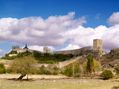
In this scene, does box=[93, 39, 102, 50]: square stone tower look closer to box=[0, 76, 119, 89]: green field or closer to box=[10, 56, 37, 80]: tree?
box=[10, 56, 37, 80]: tree

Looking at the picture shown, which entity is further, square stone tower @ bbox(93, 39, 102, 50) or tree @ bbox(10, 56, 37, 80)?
square stone tower @ bbox(93, 39, 102, 50)

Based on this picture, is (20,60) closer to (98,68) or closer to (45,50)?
(98,68)

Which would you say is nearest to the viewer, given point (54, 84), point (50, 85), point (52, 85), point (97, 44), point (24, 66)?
point (50, 85)

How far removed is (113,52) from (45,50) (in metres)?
86.7

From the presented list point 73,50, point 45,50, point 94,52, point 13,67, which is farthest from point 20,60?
point 45,50

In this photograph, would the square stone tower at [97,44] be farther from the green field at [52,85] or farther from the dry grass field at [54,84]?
the green field at [52,85]

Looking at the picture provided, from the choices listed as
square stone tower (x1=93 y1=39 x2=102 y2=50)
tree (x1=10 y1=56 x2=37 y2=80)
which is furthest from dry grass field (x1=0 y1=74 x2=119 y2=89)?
square stone tower (x1=93 y1=39 x2=102 y2=50)

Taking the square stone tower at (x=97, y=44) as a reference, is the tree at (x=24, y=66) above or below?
below

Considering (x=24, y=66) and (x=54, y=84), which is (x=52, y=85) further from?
(x=24, y=66)

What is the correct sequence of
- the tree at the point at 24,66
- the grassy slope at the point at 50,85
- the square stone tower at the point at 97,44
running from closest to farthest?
1. the grassy slope at the point at 50,85
2. the tree at the point at 24,66
3. the square stone tower at the point at 97,44

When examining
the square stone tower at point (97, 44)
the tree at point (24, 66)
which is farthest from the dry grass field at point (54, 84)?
the square stone tower at point (97, 44)

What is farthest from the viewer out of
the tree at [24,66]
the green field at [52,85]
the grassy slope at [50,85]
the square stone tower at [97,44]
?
the square stone tower at [97,44]

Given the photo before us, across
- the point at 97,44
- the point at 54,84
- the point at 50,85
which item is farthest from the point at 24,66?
the point at 97,44

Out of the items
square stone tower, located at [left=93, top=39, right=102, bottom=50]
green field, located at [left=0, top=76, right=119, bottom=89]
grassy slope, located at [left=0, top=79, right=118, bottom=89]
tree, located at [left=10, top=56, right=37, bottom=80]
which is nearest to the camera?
grassy slope, located at [left=0, top=79, right=118, bottom=89]
